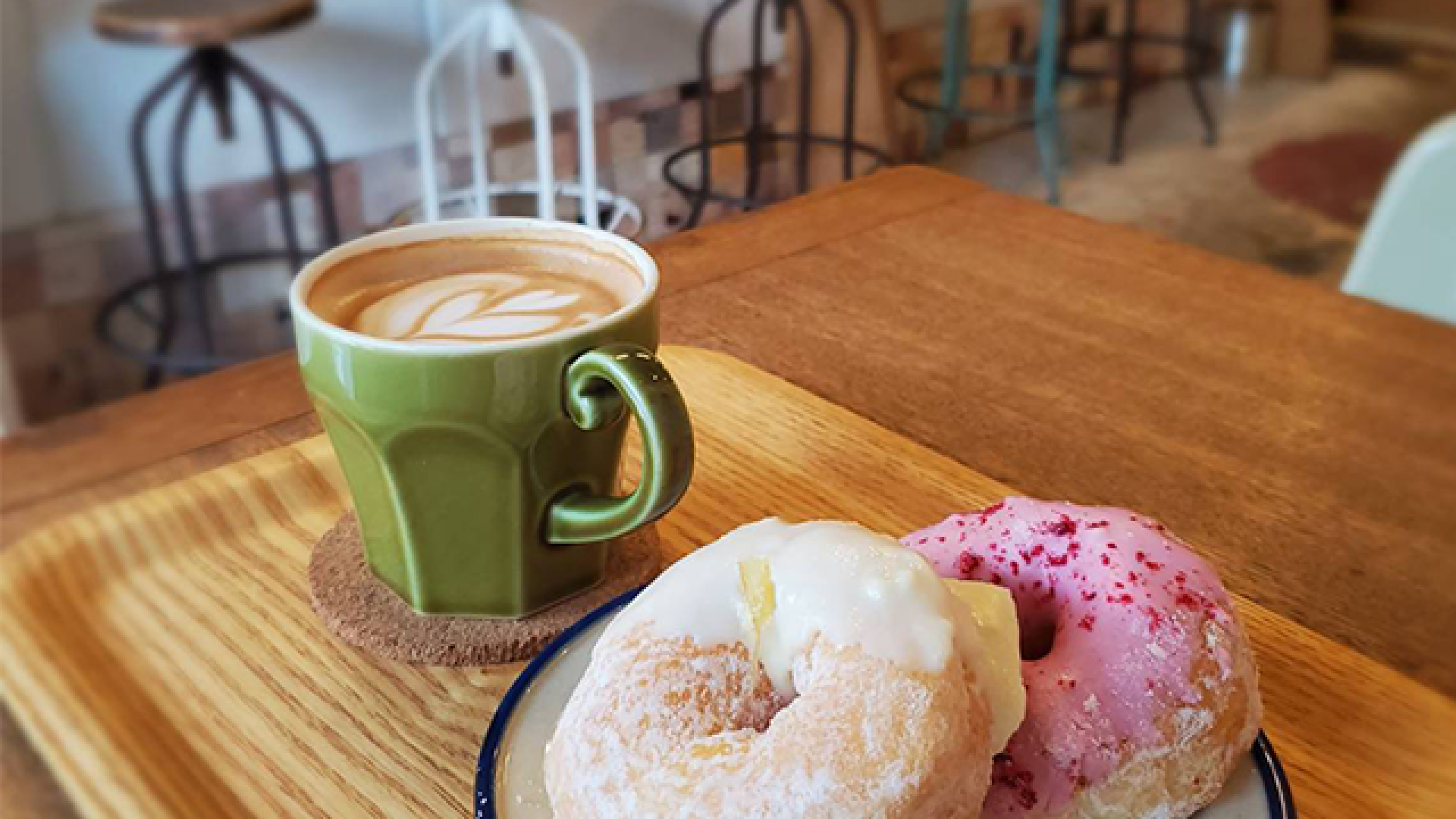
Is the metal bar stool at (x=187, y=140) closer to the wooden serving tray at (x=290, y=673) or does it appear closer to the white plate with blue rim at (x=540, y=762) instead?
the wooden serving tray at (x=290, y=673)

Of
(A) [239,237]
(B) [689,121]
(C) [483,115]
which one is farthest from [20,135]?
(B) [689,121]

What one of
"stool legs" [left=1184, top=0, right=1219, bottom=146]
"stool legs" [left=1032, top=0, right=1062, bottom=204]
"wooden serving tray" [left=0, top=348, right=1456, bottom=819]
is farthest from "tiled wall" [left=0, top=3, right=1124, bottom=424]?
"stool legs" [left=1184, top=0, right=1219, bottom=146]

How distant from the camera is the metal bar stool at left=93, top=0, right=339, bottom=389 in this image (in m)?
1.38

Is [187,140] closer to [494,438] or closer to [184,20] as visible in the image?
[184,20]

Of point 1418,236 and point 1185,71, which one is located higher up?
point 1418,236

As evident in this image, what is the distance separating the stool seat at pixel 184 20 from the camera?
1.36m

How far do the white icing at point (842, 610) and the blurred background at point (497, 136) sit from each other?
2.02 feet

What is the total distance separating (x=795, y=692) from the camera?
0.30 meters

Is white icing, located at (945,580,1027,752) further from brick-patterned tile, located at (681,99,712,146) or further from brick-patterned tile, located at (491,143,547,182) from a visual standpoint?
brick-patterned tile, located at (681,99,712,146)

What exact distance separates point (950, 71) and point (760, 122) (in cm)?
63

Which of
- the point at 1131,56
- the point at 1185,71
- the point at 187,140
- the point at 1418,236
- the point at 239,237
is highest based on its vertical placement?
the point at 1418,236

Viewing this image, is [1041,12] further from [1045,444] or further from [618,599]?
[618,599]

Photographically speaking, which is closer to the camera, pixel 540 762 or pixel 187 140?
pixel 540 762

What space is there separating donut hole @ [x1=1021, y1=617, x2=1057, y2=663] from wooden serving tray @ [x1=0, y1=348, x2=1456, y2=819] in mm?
96
